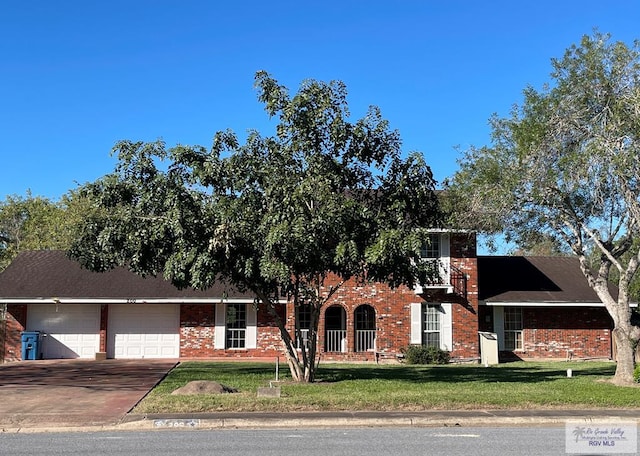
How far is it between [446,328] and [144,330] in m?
11.9

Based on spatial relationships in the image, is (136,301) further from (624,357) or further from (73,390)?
(624,357)

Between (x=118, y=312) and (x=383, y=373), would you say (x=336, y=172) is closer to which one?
(x=383, y=373)

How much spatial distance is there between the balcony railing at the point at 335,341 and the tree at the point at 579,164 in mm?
9874

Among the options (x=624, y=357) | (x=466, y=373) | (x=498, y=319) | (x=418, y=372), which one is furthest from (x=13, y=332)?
(x=624, y=357)

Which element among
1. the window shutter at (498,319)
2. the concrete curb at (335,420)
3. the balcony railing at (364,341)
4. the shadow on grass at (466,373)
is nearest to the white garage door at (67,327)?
the balcony railing at (364,341)

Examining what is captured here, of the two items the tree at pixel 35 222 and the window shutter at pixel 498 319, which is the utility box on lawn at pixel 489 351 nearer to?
the window shutter at pixel 498 319

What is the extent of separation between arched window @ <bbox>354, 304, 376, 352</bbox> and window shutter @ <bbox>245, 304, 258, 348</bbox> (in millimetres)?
3935

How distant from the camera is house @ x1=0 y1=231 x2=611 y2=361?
85.0ft

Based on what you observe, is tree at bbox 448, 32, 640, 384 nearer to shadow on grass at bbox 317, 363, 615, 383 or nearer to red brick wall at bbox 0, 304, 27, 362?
shadow on grass at bbox 317, 363, 615, 383

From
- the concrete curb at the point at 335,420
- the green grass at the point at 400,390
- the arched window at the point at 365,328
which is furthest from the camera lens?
the arched window at the point at 365,328

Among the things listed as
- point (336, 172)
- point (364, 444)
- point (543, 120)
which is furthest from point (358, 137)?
point (364, 444)

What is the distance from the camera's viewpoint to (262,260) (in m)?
14.2

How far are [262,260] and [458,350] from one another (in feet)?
46.6

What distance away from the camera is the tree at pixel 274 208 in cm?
1427
